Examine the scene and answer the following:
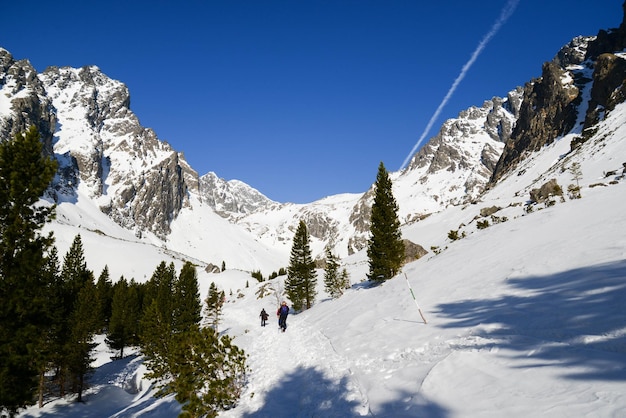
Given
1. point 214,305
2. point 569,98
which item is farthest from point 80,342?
point 569,98

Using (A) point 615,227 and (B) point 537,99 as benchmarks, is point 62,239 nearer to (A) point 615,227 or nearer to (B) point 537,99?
(A) point 615,227

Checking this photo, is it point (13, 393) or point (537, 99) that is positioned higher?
point (537, 99)

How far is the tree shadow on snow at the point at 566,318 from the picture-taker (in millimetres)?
6734

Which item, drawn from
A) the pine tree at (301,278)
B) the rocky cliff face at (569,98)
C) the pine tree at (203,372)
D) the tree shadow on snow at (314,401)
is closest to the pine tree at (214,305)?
the pine tree at (301,278)

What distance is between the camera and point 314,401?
9.89m

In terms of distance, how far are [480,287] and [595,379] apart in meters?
9.11

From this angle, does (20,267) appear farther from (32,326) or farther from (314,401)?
(314,401)

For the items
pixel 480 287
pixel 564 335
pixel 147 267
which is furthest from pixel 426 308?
pixel 147 267

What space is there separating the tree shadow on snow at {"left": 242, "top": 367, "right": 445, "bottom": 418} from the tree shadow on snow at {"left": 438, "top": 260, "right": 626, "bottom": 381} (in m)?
3.03

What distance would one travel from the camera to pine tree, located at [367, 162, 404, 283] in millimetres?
31234

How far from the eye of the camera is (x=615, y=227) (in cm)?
1489

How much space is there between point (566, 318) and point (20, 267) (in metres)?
19.7

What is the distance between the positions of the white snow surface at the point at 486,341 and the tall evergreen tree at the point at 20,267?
5696 mm

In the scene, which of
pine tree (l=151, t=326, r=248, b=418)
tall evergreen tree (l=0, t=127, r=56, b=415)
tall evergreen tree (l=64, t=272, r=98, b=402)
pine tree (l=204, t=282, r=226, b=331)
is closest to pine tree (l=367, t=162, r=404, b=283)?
pine tree (l=151, t=326, r=248, b=418)
